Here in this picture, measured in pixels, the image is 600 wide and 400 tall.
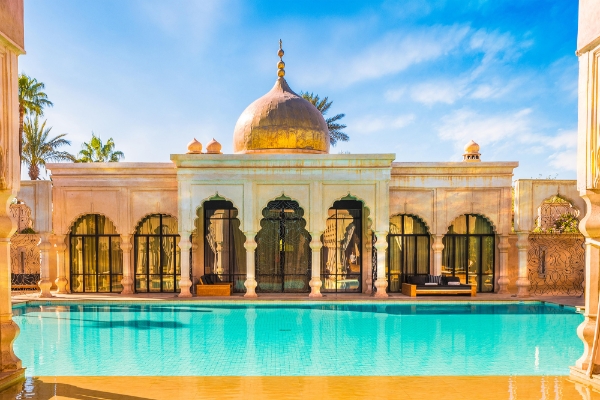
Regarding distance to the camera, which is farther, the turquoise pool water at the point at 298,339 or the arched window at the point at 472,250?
the arched window at the point at 472,250

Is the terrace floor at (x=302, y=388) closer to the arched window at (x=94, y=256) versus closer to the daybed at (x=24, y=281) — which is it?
the arched window at (x=94, y=256)

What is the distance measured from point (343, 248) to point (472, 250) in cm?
426

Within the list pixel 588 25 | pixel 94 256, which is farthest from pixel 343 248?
pixel 588 25

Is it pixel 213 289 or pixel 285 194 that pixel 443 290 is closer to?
pixel 285 194

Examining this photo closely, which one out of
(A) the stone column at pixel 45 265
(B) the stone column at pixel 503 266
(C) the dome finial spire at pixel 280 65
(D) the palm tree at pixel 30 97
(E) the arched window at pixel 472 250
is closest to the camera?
(A) the stone column at pixel 45 265

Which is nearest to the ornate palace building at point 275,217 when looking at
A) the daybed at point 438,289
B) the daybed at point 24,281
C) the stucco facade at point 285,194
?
the stucco facade at point 285,194

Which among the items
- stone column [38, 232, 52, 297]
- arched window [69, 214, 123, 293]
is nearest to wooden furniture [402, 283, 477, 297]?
arched window [69, 214, 123, 293]

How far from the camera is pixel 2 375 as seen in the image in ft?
14.7

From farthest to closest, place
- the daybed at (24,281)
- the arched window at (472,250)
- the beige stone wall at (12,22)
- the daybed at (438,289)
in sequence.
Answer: the daybed at (24,281)
the arched window at (472,250)
the daybed at (438,289)
the beige stone wall at (12,22)

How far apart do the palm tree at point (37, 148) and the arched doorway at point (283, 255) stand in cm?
1583

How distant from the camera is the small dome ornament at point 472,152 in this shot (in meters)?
14.2

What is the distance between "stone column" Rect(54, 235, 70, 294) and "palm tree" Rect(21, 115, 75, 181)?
40.6ft

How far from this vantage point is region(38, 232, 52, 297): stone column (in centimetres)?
1273

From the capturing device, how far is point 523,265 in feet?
42.9
